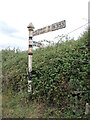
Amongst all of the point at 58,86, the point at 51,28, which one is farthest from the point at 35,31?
the point at 58,86

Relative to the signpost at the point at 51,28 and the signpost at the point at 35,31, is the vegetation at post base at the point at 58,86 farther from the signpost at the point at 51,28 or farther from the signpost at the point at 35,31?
the signpost at the point at 51,28

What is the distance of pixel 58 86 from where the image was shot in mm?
4172

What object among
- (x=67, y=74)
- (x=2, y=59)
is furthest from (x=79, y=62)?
(x=2, y=59)

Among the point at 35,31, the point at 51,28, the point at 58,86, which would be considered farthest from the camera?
the point at 35,31

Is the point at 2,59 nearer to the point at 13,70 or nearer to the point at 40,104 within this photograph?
the point at 13,70

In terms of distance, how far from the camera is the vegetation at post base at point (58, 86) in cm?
398

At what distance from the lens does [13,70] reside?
20.0ft

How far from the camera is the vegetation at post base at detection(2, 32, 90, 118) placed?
13.0ft

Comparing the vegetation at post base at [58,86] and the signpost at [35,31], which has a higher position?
the signpost at [35,31]

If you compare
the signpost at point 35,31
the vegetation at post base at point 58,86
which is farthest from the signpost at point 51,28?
the vegetation at post base at point 58,86

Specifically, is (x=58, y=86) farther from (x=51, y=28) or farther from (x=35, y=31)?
(x=35, y=31)

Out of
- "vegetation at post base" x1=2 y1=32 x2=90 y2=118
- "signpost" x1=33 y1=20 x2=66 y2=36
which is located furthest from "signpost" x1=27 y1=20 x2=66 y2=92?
"vegetation at post base" x1=2 y1=32 x2=90 y2=118

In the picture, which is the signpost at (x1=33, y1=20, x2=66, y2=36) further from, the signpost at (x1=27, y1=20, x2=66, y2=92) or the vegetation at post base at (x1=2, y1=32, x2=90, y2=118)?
the vegetation at post base at (x1=2, y1=32, x2=90, y2=118)

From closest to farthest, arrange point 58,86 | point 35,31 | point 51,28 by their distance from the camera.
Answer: point 58,86, point 51,28, point 35,31
